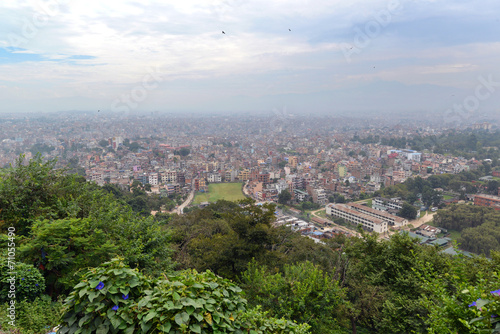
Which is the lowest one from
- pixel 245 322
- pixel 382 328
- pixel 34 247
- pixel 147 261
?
pixel 382 328

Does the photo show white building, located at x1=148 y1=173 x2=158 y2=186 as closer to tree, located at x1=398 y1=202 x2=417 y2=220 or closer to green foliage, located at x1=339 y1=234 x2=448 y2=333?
tree, located at x1=398 y1=202 x2=417 y2=220

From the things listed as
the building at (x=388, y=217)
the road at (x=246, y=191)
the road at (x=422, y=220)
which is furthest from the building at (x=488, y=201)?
the road at (x=246, y=191)

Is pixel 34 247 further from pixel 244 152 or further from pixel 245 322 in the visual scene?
pixel 244 152

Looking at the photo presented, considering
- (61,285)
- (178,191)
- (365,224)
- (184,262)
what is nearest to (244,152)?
(178,191)

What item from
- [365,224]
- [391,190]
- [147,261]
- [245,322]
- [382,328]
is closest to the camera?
[245,322]

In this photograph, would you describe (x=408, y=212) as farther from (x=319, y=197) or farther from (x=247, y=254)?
(x=247, y=254)

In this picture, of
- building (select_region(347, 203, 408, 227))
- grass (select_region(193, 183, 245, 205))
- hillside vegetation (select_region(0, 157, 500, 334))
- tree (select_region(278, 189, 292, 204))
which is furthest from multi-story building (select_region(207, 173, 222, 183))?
hillside vegetation (select_region(0, 157, 500, 334))
